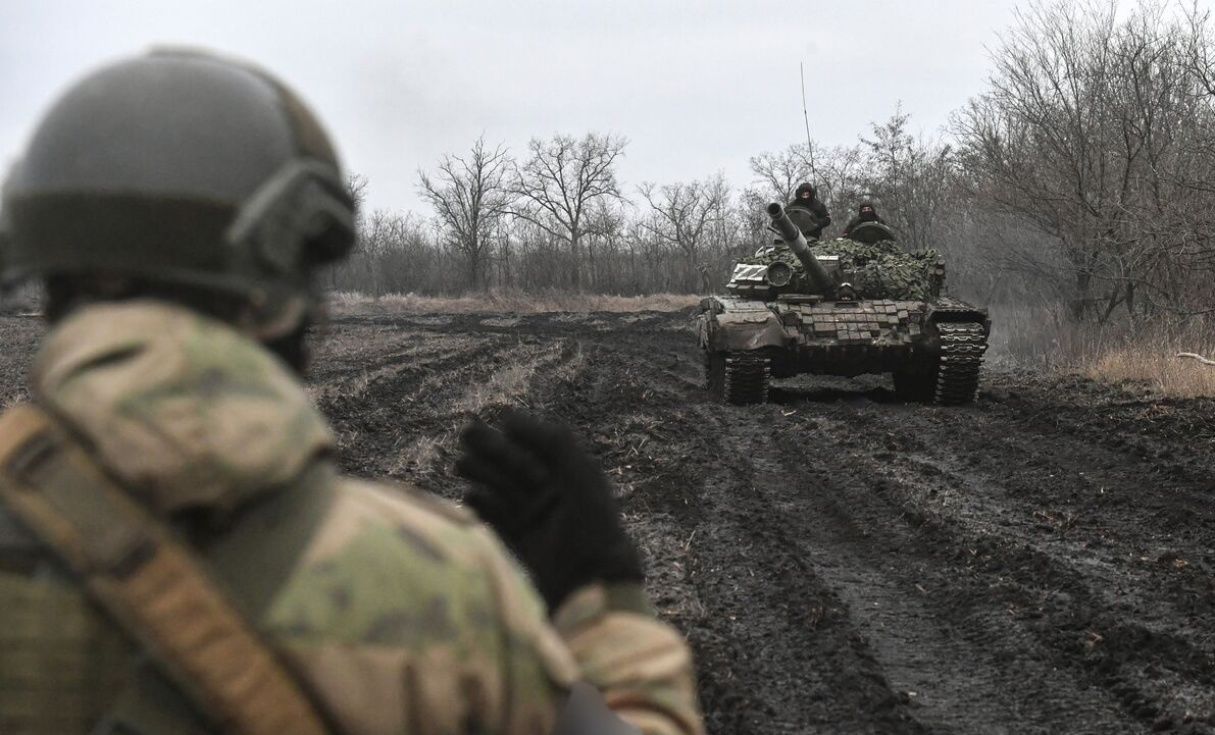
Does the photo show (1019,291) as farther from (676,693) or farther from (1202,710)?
(676,693)

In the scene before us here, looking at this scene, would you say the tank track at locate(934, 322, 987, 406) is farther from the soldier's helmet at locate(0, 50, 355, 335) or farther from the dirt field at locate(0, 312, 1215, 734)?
the soldier's helmet at locate(0, 50, 355, 335)

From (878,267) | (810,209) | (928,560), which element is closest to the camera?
(928,560)

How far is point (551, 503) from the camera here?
51.3 inches

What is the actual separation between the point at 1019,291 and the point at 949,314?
38.3 feet

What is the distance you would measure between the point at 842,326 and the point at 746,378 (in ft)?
3.73

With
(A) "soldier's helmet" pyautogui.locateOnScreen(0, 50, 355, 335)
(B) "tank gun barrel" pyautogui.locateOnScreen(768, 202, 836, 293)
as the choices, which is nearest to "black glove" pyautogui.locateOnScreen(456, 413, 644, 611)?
(A) "soldier's helmet" pyautogui.locateOnScreen(0, 50, 355, 335)

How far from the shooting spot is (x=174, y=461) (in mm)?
940

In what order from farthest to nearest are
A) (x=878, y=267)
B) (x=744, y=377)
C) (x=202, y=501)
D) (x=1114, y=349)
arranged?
(x=1114, y=349) < (x=878, y=267) < (x=744, y=377) < (x=202, y=501)

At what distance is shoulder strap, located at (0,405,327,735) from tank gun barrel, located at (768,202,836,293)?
11.3 m

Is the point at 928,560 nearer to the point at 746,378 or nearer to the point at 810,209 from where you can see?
the point at 746,378

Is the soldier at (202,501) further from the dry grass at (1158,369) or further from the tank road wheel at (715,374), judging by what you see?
the tank road wheel at (715,374)

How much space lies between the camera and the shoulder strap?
3.15ft

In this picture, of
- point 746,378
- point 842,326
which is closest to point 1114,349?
point 842,326

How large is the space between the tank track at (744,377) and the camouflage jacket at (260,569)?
455 inches
